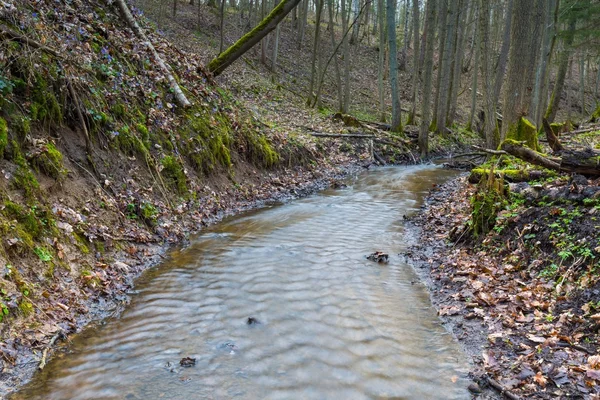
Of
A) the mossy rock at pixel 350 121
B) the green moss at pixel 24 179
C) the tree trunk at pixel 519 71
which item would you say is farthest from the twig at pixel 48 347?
the mossy rock at pixel 350 121

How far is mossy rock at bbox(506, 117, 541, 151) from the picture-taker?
29.1 feet

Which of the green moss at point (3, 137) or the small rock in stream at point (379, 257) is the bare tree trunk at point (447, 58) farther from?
the green moss at point (3, 137)

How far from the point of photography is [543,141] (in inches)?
551

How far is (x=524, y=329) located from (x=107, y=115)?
6841 millimetres

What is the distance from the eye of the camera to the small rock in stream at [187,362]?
3.81m

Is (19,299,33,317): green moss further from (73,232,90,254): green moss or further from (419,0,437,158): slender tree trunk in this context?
(419,0,437,158): slender tree trunk

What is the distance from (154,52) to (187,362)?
8.16 meters

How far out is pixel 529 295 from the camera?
462cm

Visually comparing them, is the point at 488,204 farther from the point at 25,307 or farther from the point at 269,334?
the point at 25,307

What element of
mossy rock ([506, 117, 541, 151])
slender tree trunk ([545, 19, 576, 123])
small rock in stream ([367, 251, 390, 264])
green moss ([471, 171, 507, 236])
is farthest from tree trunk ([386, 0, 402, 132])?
small rock in stream ([367, 251, 390, 264])

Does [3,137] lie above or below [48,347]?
above

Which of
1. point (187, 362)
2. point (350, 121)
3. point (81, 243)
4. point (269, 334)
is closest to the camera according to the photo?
point (187, 362)

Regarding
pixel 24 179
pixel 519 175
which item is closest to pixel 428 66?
pixel 519 175

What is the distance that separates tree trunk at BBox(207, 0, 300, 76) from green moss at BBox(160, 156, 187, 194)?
5189mm
